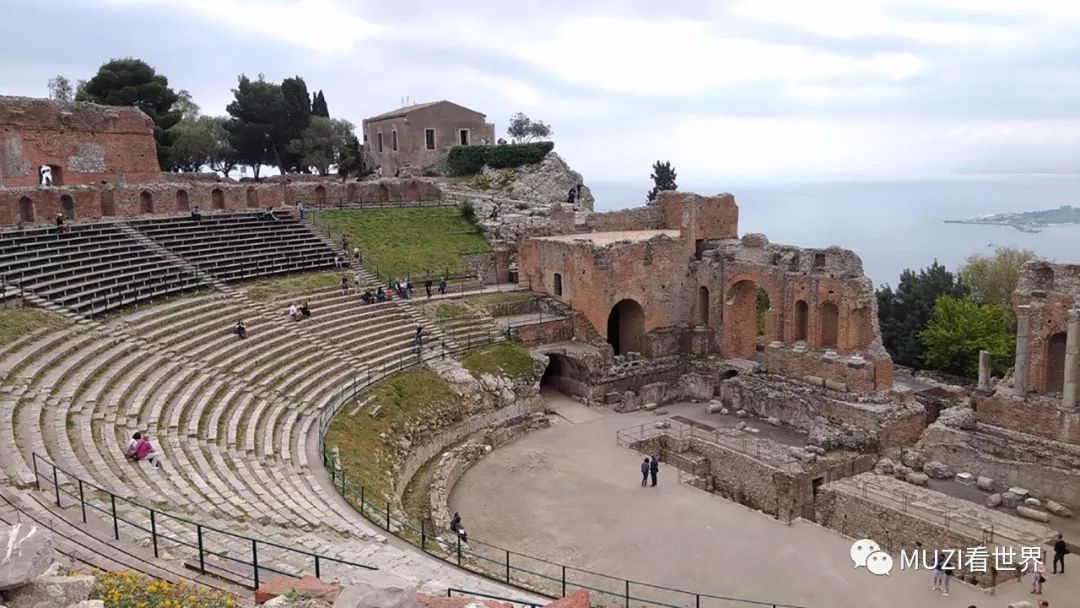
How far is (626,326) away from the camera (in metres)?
33.4

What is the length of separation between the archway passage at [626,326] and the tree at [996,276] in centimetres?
2036

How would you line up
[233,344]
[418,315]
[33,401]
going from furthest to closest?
[418,315], [233,344], [33,401]

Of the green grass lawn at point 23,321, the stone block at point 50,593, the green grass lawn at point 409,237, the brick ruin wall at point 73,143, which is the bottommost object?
the stone block at point 50,593

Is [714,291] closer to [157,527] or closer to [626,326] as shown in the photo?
[626,326]

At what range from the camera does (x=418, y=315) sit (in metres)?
29.5

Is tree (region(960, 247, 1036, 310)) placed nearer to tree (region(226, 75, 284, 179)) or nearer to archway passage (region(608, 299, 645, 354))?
archway passage (region(608, 299, 645, 354))

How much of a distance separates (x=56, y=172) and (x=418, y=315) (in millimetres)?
18769

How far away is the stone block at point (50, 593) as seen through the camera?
6844 millimetres

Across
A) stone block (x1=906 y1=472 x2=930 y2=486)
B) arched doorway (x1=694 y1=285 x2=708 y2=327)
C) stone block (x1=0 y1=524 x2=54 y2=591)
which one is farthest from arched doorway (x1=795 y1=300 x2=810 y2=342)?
stone block (x1=0 y1=524 x2=54 y2=591)

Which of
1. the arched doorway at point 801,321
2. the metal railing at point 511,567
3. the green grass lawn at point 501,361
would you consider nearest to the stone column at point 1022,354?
the arched doorway at point 801,321

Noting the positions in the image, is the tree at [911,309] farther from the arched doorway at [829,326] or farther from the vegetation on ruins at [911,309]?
the arched doorway at [829,326]

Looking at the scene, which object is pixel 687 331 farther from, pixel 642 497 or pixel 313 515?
pixel 313 515

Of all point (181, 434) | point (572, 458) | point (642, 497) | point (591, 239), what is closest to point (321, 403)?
point (181, 434)

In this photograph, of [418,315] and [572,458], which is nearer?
[572,458]
